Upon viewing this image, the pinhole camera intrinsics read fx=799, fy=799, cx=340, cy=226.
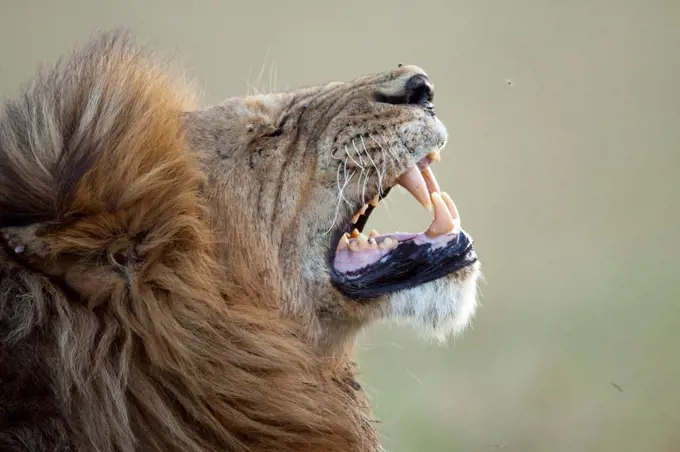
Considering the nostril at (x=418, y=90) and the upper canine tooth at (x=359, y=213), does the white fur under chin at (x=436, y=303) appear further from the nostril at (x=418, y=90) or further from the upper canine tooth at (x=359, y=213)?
the nostril at (x=418, y=90)

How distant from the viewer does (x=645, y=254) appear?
2.79 metres

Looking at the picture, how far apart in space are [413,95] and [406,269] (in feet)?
1.09

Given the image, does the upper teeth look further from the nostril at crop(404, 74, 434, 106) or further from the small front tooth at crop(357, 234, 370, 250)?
the nostril at crop(404, 74, 434, 106)

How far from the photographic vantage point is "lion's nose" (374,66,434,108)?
59.8 inches

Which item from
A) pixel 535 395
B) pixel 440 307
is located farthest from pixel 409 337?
pixel 440 307

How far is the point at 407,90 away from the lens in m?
1.52

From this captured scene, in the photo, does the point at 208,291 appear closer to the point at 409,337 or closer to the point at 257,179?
the point at 257,179

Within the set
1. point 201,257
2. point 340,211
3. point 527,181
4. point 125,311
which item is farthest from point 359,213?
point 527,181

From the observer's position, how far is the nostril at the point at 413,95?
4.98 ft

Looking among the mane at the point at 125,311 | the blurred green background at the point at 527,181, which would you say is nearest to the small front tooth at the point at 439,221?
the mane at the point at 125,311

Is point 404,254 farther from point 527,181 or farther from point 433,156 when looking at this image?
point 527,181

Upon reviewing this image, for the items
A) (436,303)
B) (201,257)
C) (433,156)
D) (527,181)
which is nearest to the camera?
(201,257)

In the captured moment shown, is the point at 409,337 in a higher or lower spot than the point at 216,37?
lower

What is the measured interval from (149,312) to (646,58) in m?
2.12
